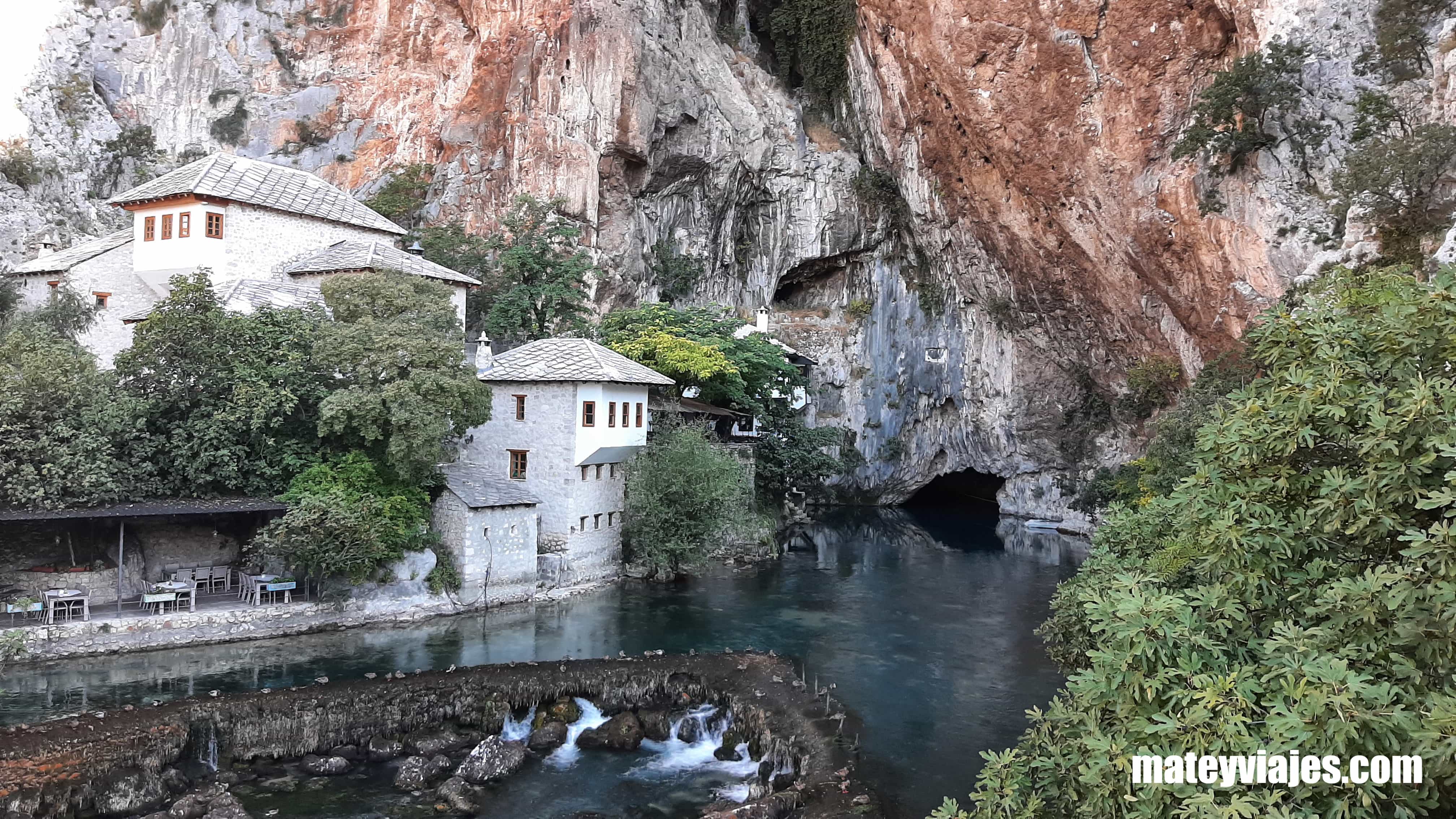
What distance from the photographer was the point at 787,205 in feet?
153

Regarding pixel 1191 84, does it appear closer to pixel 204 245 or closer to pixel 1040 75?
pixel 1040 75

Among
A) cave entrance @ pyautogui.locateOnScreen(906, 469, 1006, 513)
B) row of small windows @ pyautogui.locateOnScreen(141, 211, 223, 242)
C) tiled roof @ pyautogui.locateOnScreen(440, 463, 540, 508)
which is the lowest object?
cave entrance @ pyautogui.locateOnScreen(906, 469, 1006, 513)

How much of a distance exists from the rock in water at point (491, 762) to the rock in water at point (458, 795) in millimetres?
177

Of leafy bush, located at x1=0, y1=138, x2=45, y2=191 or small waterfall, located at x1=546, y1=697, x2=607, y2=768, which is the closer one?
small waterfall, located at x1=546, y1=697, x2=607, y2=768

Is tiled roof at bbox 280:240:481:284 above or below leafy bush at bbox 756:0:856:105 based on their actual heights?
below

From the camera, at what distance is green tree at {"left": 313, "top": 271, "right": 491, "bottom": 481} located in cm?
1972

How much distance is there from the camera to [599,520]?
25.5 meters

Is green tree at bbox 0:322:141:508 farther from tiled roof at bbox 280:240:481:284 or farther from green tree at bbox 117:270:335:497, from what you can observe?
tiled roof at bbox 280:240:481:284

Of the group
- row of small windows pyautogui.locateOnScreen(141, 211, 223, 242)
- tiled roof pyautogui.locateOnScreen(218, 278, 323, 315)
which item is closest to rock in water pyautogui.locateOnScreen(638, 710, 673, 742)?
tiled roof pyautogui.locateOnScreen(218, 278, 323, 315)

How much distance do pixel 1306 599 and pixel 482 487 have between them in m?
20.1

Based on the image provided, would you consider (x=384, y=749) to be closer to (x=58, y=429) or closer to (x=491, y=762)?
(x=491, y=762)

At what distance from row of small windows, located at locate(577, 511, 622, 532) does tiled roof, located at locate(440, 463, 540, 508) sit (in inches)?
56.6

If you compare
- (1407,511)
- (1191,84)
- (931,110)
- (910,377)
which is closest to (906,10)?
(931,110)

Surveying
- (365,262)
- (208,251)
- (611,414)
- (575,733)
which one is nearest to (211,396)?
(365,262)
